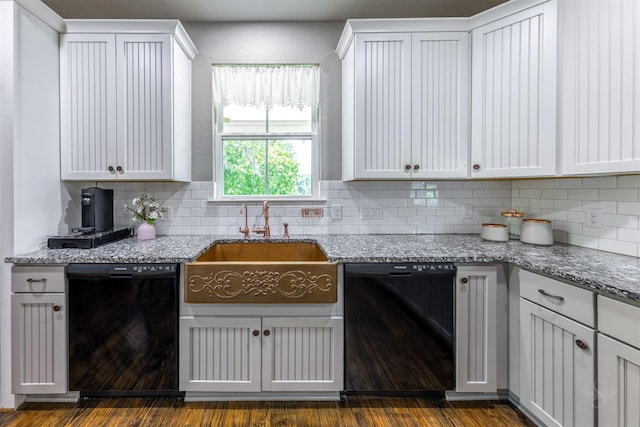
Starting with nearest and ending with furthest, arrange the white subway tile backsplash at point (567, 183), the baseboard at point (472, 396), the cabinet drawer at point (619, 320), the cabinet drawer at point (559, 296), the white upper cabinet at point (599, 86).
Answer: the cabinet drawer at point (619, 320), the cabinet drawer at point (559, 296), the white upper cabinet at point (599, 86), the baseboard at point (472, 396), the white subway tile backsplash at point (567, 183)

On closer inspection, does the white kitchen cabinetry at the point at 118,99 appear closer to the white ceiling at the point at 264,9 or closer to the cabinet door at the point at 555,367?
the white ceiling at the point at 264,9

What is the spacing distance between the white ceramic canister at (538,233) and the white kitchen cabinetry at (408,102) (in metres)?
0.55

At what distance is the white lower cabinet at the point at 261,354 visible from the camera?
1846mm

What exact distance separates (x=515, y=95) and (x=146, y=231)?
2.66m

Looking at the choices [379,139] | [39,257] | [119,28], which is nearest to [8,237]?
[39,257]

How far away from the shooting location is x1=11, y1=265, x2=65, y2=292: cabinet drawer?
71.5 inches

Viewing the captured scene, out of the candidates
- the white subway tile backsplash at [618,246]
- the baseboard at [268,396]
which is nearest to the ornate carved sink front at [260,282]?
the baseboard at [268,396]

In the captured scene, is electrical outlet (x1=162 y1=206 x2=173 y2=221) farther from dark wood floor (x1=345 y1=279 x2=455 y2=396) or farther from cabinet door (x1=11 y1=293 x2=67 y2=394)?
dark wood floor (x1=345 y1=279 x2=455 y2=396)

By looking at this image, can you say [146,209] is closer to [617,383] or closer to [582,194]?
A: [617,383]

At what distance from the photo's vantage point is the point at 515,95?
2.03 metres

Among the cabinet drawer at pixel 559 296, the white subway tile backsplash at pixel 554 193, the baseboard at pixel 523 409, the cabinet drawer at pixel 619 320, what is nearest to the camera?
the cabinet drawer at pixel 619 320

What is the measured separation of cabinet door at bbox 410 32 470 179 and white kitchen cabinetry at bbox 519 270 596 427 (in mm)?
868

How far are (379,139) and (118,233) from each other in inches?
A: 77.0

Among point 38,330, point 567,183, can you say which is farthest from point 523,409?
point 38,330
